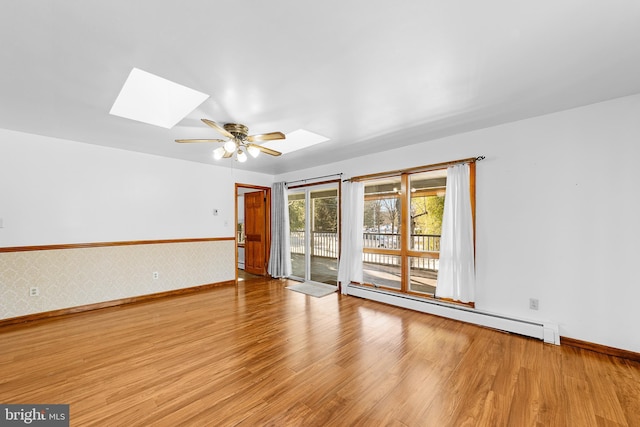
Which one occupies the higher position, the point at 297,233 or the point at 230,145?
the point at 230,145

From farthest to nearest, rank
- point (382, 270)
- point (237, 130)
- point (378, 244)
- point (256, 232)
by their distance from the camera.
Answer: point (256, 232) < point (382, 270) < point (378, 244) < point (237, 130)

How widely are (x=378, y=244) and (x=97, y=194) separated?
462 centimetres

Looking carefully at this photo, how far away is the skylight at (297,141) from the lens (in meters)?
3.62

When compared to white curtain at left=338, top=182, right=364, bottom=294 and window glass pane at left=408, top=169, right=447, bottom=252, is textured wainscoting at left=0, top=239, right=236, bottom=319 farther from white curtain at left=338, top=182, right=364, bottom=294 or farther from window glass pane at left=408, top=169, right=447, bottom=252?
window glass pane at left=408, top=169, right=447, bottom=252

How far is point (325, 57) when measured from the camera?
1807 millimetres

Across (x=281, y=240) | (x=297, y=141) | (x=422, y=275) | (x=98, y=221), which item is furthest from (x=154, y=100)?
(x=422, y=275)

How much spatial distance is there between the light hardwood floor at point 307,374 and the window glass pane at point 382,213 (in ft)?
4.59

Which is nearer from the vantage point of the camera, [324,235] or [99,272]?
[99,272]

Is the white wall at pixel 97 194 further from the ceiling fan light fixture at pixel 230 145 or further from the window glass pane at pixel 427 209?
the window glass pane at pixel 427 209

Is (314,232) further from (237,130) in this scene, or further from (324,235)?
(237,130)

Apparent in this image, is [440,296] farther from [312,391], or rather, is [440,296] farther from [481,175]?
[312,391]

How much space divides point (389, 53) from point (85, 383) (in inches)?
137

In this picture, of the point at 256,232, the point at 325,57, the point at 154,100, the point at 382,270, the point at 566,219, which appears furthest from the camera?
the point at 256,232

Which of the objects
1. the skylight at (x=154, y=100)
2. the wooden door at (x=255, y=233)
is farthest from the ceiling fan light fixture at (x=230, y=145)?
the wooden door at (x=255, y=233)
